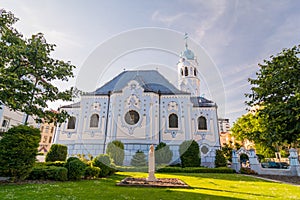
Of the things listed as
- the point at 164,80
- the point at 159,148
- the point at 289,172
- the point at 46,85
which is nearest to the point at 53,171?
the point at 46,85

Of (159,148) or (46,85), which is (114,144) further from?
(46,85)

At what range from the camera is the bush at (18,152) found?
7.89 meters

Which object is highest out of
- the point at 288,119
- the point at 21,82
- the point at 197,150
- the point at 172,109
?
the point at 172,109

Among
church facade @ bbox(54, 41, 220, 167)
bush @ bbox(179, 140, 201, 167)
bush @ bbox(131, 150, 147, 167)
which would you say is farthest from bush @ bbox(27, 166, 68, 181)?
bush @ bbox(179, 140, 201, 167)

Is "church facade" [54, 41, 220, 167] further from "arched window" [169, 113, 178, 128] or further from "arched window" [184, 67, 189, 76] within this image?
"arched window" [184, 67, 189, 76]

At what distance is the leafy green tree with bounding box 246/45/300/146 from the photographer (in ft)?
34.1

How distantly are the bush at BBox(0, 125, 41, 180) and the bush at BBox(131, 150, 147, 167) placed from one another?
45.1 ft

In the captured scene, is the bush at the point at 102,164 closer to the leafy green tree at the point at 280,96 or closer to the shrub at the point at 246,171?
the leafy green tree at the point at 280,96

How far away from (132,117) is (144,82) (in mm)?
6300

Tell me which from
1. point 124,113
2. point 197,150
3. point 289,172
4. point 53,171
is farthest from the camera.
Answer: point 124,113

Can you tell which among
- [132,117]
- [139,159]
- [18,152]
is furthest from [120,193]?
[132,117]

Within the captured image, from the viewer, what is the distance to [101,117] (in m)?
25.0

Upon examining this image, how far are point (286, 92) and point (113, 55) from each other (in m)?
13.4

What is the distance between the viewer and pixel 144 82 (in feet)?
89.6
